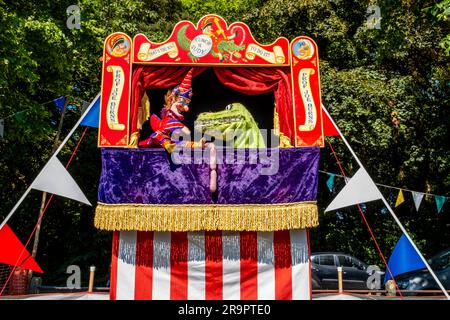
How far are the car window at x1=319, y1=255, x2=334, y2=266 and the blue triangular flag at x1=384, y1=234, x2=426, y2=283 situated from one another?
20.1 feet

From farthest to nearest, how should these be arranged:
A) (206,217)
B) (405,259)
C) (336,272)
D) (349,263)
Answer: (349,263) → (336,272) → (405,259) → (206,217)

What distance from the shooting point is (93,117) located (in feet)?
21.1

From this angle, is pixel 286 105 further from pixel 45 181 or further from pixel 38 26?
pixel 38 26

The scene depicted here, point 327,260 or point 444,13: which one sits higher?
point 444,13

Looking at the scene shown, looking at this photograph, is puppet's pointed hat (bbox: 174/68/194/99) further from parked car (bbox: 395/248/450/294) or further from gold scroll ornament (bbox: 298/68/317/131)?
parked car (bbox: 395/248/450/294)

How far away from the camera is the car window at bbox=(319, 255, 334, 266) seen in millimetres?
12172

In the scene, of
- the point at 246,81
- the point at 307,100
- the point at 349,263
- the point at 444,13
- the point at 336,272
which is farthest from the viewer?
the point at 349,263

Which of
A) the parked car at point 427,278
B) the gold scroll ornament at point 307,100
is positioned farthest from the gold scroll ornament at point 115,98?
the parked car at point 427,278

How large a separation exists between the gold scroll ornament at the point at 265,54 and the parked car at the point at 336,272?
7.00 m

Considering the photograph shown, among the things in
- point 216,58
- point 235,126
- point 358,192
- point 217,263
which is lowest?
point 217,263

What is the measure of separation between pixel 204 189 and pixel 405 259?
8.94ft

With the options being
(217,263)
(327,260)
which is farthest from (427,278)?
(217,263)

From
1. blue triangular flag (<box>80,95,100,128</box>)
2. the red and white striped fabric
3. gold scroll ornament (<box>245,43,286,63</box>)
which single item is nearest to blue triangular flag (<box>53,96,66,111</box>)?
blue triangular flag (<box>80,95,100,128</box>)

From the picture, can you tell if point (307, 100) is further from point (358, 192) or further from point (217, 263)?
point (217, 263)
